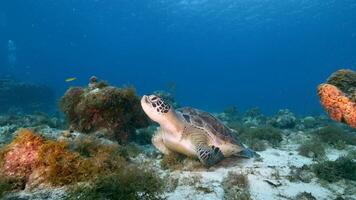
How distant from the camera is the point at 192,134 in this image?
7.12m

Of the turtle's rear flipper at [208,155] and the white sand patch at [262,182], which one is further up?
the turtle's rear flipper at [208,155]

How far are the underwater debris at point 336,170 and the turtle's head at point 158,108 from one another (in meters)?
3.42

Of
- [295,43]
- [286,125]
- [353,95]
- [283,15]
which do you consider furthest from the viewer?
[295,43]

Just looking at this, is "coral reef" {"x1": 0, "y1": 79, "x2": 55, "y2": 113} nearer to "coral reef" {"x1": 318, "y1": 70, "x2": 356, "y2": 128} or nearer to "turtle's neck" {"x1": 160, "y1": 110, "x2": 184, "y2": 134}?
"turtle's neck" {"x1": 160, "y1": 110, "x2": 184, "y2": 134}

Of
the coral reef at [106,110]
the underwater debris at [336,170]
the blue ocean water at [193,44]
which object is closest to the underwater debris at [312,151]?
the underwater debris at [336,170]

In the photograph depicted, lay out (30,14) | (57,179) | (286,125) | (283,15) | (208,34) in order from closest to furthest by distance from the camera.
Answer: (57,179) < (286,125) < (283,15) < (30,14) < (208,34)

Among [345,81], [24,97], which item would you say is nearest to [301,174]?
[345,81]

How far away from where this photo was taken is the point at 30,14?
7925cm

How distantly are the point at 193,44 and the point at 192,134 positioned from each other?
108 m

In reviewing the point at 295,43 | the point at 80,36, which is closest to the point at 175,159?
the point at 295,43

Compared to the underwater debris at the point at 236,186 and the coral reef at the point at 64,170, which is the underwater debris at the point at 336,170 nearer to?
the underwater debris at the point at 236,186

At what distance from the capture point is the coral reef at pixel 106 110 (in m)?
8.55

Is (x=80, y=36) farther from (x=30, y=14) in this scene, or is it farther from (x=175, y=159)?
(x=175, y=159)

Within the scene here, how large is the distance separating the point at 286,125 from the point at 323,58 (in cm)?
11743
